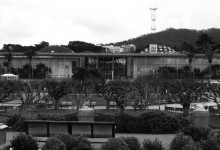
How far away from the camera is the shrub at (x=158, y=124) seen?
19.6 meters

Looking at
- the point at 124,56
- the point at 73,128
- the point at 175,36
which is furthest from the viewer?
the point at 175,36

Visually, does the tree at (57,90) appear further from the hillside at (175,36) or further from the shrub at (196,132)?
the hillside at (175,36)

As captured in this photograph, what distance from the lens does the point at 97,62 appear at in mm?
120875

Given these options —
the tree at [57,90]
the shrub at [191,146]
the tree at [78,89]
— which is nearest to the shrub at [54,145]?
the shrub at [191,146]

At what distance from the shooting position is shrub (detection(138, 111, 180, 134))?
19594mm

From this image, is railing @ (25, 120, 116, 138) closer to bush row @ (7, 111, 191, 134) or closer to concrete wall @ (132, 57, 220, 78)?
bush row @ (7, 111, 191, 134)

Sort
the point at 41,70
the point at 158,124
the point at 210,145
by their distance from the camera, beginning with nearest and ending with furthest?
the point at 210,145, the point at 158,124, the point at 41,70

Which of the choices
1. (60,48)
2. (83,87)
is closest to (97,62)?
(60,48)

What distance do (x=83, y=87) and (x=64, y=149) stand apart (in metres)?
34.0

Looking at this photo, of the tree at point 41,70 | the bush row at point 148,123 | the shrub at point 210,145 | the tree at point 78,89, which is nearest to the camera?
the shrub at point 210,145

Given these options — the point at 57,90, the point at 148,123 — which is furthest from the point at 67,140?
the point at 57,90

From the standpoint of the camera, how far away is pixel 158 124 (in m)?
19.7

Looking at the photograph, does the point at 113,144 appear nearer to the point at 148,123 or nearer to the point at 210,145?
the point at 210,145

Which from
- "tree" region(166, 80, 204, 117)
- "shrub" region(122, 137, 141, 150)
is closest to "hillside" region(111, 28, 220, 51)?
"tree" region(166, 80, 204, 117)
